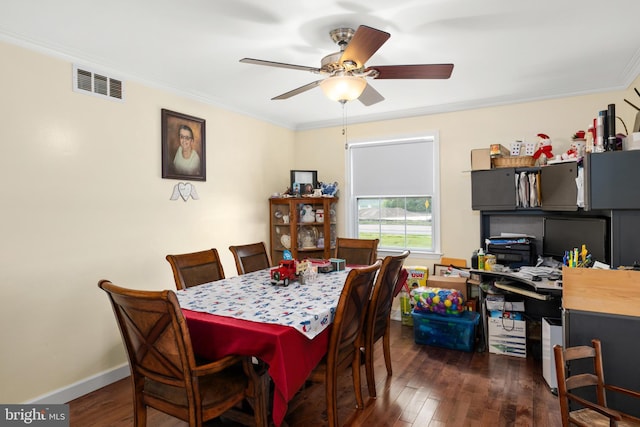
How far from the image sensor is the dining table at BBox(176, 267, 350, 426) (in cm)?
161

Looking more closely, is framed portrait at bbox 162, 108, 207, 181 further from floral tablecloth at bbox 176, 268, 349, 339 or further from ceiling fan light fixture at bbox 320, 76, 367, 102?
ceiling fan light fixture at bbox 320, 76, 367, 102

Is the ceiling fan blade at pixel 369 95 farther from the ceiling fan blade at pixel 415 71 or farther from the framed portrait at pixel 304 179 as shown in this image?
the framed portrait at pixel 304 179

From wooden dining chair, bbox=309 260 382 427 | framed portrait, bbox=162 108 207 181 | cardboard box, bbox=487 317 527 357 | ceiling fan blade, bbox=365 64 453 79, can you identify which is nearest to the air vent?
framed portrait, bbox=162 108 207 181

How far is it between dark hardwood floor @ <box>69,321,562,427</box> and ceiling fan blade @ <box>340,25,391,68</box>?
220 centimetres

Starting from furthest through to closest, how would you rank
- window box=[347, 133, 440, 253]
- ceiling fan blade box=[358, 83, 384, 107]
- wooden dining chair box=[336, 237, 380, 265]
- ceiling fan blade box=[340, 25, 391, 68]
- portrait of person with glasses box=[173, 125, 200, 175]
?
1. window box=[347, 133, 440, 253]
2. wooden dining chair box=[336, 237, 380, 265]
3. portrait of person with glasses box=[173, 125, 200, 175]
4. ceiling fan blade box=[358, 83, 384, 107]
5. ceiling fan blade box=[340, 25, 391, 68]

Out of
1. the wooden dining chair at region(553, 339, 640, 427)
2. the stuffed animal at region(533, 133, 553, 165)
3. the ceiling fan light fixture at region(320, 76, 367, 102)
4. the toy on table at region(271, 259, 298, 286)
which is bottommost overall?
the wooden dining chair at region(553, 339, 640, 427)

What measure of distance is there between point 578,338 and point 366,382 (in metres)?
1.48

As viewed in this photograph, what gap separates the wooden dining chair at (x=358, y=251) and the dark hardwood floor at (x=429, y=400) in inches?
37.1

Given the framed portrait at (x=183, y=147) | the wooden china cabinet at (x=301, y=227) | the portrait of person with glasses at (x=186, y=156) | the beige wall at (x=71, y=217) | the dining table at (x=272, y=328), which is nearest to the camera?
the dining table at (x=272, y=328)

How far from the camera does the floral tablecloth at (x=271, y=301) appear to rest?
1796 mm

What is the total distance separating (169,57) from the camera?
107 inches

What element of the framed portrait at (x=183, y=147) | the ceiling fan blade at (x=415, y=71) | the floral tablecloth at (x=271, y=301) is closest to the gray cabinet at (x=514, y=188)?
the ceiling fan blade at (x=415, y=71)

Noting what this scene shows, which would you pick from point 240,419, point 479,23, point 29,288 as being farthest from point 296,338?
point 479,23

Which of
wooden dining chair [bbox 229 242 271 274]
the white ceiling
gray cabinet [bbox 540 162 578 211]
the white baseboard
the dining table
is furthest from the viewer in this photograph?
wooden dining chair [bbox 229 242 271 274]
